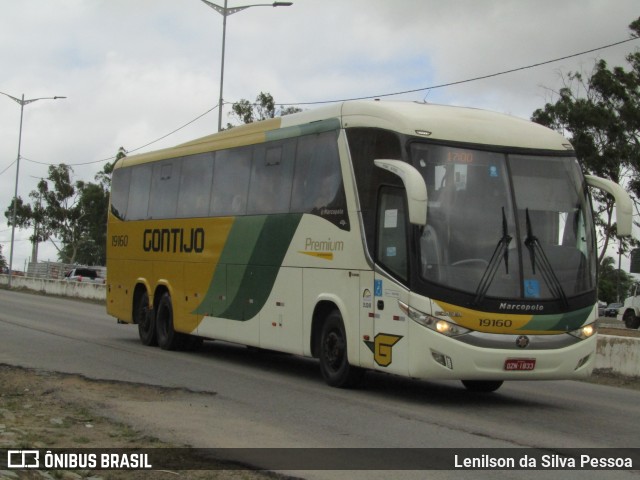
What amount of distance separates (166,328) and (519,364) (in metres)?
9.14

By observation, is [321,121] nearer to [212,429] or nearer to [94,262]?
[212,429]

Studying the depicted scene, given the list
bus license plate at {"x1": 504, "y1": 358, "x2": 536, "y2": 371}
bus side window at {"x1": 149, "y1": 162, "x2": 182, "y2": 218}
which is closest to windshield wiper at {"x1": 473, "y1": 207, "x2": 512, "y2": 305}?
bus license plate at {"x1": 504, "y1": 358, "x2": 536, "y2": 371}

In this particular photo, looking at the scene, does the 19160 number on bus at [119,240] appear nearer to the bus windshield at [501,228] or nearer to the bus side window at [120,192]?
the bus side window at [120,192]

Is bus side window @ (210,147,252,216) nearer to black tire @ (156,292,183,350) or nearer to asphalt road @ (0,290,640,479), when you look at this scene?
asphalt road @ (0,290,640,479)

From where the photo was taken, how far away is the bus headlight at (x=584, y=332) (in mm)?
11875

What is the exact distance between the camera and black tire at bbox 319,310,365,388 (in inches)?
510

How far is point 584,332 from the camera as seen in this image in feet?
39.2

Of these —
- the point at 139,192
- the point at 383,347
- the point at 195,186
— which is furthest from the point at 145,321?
the point at 383,347

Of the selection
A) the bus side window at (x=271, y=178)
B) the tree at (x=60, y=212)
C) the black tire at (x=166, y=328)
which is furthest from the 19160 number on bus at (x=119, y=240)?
the tree at (x=60, y=212)

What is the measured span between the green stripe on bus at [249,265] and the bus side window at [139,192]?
12.3 ft

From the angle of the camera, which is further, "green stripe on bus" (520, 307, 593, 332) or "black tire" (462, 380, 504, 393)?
"black tire" (462, 380, 504, 393)

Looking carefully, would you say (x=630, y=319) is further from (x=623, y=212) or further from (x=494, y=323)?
(x=494, y=323)

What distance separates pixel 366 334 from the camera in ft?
40.6

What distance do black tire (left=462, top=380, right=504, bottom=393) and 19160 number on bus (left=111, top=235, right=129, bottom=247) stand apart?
9.45 m
